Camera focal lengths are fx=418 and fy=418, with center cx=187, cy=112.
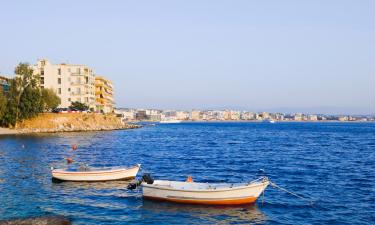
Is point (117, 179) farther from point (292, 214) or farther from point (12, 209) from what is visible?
point (292, 214)

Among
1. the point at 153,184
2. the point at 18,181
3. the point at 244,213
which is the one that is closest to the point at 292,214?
the point at 244,213

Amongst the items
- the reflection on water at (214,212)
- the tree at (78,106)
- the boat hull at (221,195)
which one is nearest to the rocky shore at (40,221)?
the reflection on water at (214,212)

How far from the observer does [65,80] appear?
148m

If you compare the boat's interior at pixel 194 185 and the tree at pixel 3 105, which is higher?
the tree at pixel 3 105

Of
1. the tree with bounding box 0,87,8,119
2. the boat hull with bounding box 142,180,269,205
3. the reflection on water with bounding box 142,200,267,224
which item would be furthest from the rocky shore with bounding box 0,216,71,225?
the tree with bounding box 0,87,8,119

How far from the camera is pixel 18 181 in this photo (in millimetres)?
39531

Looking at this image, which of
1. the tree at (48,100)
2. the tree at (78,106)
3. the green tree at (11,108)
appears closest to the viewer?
the green tree at (11,108)

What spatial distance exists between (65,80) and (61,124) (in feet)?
84.2

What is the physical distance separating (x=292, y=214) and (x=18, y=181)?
25.7 meters

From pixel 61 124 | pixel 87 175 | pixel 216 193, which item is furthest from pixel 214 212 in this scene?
pixel 61 124

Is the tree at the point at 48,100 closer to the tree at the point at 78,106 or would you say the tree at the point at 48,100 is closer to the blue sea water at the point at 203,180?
the tree at the point at 78,106

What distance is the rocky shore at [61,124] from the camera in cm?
11788

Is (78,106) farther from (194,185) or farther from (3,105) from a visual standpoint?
(194,185)

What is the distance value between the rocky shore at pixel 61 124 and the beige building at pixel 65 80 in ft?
36.8
